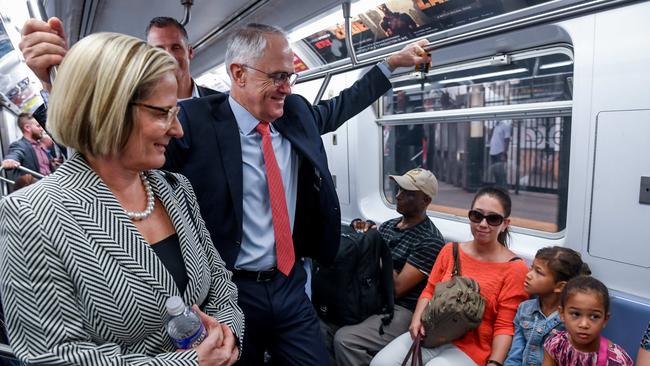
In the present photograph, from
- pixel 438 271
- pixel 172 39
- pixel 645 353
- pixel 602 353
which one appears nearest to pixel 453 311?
pixel 438 271

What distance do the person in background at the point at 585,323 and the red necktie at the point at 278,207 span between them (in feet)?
4.17

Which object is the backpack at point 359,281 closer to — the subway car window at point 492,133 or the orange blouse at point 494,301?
the orange blouse at point 494,301

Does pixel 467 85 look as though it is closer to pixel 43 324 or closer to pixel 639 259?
pixel 639 259

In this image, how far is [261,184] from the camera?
5.89 feet

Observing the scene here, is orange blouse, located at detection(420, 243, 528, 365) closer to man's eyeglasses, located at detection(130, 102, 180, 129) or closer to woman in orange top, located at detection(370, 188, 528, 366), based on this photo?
woman in orange top, located at detection(370, 188, 528, 366)

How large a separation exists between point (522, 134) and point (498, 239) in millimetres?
1271

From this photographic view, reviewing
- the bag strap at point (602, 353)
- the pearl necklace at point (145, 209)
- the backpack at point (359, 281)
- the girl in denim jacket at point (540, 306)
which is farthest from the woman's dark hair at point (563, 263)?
the pearl necklace at point (145, 209)

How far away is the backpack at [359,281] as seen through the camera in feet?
8.88

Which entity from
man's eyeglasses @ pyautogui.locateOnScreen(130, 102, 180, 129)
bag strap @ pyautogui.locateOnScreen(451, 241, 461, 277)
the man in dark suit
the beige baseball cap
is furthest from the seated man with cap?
man's eyeglasses @ pyautogui.locateOnScreen(130, 102, 180, 129)

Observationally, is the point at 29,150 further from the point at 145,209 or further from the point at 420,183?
the point at 145,209

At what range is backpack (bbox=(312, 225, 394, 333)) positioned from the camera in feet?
8.88

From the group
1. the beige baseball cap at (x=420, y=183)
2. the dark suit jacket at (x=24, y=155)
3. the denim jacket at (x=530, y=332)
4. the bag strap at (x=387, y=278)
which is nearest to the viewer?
the denim jacket at (x=530, y=332)

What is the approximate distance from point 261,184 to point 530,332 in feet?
5.23

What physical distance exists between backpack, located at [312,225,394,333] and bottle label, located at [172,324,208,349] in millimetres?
1607
